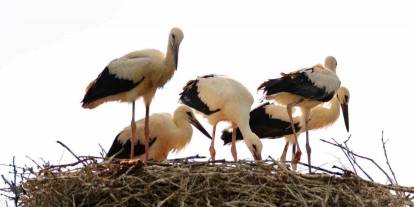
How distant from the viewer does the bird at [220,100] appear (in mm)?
10984

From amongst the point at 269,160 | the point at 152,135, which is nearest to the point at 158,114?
the point at 152,135

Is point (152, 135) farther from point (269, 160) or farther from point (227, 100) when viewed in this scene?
point (269, 160)

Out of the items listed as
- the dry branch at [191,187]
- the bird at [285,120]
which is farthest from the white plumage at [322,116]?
the dry branch at [191,187]

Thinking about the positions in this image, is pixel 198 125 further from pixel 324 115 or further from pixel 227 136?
pixel 324 115

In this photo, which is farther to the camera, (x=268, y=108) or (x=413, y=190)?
(x=268, y=108)

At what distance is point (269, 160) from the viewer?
876 centimetres

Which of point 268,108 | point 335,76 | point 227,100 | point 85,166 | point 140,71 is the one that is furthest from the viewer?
point 268,108

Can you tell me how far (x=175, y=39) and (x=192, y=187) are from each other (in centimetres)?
214

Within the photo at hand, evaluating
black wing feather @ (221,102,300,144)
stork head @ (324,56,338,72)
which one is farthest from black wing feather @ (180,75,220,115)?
stork head @ (324,56,338,72)

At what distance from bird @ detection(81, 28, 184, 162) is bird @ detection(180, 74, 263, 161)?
0.69 m

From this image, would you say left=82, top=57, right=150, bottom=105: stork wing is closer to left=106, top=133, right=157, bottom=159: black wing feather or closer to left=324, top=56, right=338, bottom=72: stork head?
left=106, top=133, right=157, bottom=159: black wing feather

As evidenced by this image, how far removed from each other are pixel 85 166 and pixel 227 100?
270 centimetres

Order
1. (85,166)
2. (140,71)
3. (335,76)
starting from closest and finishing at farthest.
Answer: (85,166) < (140,71) < (335,76)

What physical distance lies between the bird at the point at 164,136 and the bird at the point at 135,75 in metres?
0.80
